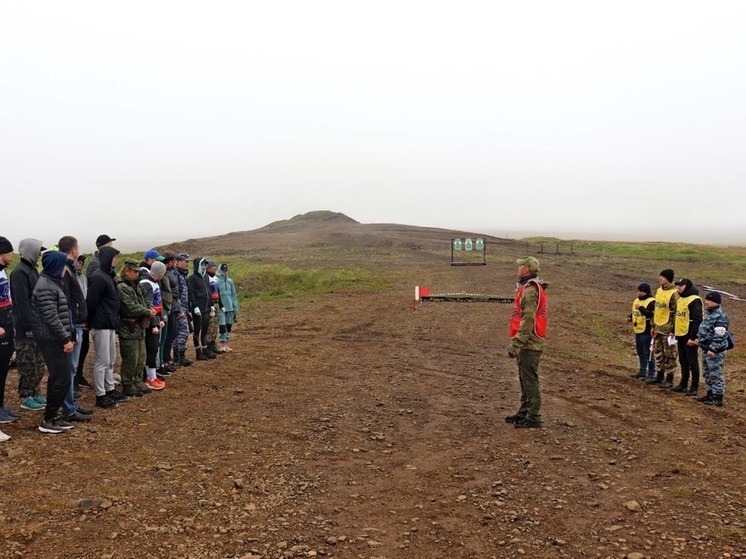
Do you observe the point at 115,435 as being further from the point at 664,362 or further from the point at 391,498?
the point at 664,362

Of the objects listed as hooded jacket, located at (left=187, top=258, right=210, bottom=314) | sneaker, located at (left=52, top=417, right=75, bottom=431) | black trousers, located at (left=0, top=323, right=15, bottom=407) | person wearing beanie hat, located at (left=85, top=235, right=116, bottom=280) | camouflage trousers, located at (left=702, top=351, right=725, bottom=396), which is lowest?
sneaker, located at (left=52, top=417, right=75, bottom=431)

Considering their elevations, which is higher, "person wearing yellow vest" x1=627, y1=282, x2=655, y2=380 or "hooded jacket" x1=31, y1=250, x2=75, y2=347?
"hooded jacket" x1=31, y1=250, x2=75, y2=347

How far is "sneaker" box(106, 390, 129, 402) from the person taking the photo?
7.78m

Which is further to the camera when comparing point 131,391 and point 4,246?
point 131,391

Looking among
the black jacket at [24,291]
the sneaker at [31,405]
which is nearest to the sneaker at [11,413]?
the sneaker at [31,405]

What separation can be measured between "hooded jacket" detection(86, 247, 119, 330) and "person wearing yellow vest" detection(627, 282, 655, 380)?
9.22 meters

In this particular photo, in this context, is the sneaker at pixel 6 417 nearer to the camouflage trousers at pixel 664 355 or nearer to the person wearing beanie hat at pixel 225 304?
the person wearing beanie hat at pixel 225 304


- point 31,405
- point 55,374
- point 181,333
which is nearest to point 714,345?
point 181,333

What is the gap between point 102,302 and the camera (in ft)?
24.9

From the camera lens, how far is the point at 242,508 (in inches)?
A: 197

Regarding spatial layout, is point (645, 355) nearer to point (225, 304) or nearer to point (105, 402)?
point (225, 304)

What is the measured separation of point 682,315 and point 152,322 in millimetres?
9076

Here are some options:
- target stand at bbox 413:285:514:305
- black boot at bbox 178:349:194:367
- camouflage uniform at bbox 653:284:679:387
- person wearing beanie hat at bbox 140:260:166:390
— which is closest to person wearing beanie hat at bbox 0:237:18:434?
person wearing beanie hat at bbox 140:260:166:390

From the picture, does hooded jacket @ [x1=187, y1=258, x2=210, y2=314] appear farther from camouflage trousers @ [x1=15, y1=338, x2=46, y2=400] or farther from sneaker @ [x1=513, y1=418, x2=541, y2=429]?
sneaker @ [x1=513, y1=418, x2=541, y2=429]
